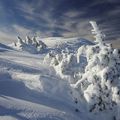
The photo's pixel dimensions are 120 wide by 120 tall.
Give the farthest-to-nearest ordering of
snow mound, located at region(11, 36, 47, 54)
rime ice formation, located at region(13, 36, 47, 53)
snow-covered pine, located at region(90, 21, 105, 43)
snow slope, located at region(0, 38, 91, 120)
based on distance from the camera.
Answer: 1. rime ice formation, located at region(13, 36, 47, 53)
2. snow mound, located at region(11, 36, 47, 54)
3. snow-covered pine, located at region(90, 21, 105, 43)
4. snow slope, located at region(0, 38, 91, 120)

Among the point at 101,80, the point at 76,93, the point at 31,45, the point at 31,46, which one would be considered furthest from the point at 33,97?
the point at 31,45

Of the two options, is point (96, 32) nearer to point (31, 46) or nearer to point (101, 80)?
point (101, 80)

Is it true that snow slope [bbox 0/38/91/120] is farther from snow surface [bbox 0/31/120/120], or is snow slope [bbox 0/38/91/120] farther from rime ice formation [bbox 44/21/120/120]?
rime ice formation [bbox 44/21/120/120]

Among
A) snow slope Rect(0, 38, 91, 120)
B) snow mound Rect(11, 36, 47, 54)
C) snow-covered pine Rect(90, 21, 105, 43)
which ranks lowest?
snow slope Rect(0, 38, 91, 120)

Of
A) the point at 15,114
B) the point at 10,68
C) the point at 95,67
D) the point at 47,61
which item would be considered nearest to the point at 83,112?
the point at 95,67

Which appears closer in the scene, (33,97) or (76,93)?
(33,97)

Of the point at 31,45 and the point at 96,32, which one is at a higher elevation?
the point at 31,45

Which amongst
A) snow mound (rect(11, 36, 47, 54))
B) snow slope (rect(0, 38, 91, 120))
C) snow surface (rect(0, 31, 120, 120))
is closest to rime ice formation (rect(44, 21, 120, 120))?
snow surface (rect(0, 31, 120, 120))

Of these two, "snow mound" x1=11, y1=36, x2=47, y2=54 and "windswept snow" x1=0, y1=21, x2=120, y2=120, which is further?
"snow mound" x1=11, y1=36, x2=47, y2=54

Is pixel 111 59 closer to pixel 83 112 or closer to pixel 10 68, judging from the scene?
pixel 83 112

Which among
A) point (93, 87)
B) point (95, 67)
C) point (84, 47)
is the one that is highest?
point (84, 47)

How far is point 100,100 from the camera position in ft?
85.1

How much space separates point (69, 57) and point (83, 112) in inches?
334

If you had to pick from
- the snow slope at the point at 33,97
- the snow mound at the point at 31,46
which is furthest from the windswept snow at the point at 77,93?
the snow mound at the point at 31,46
